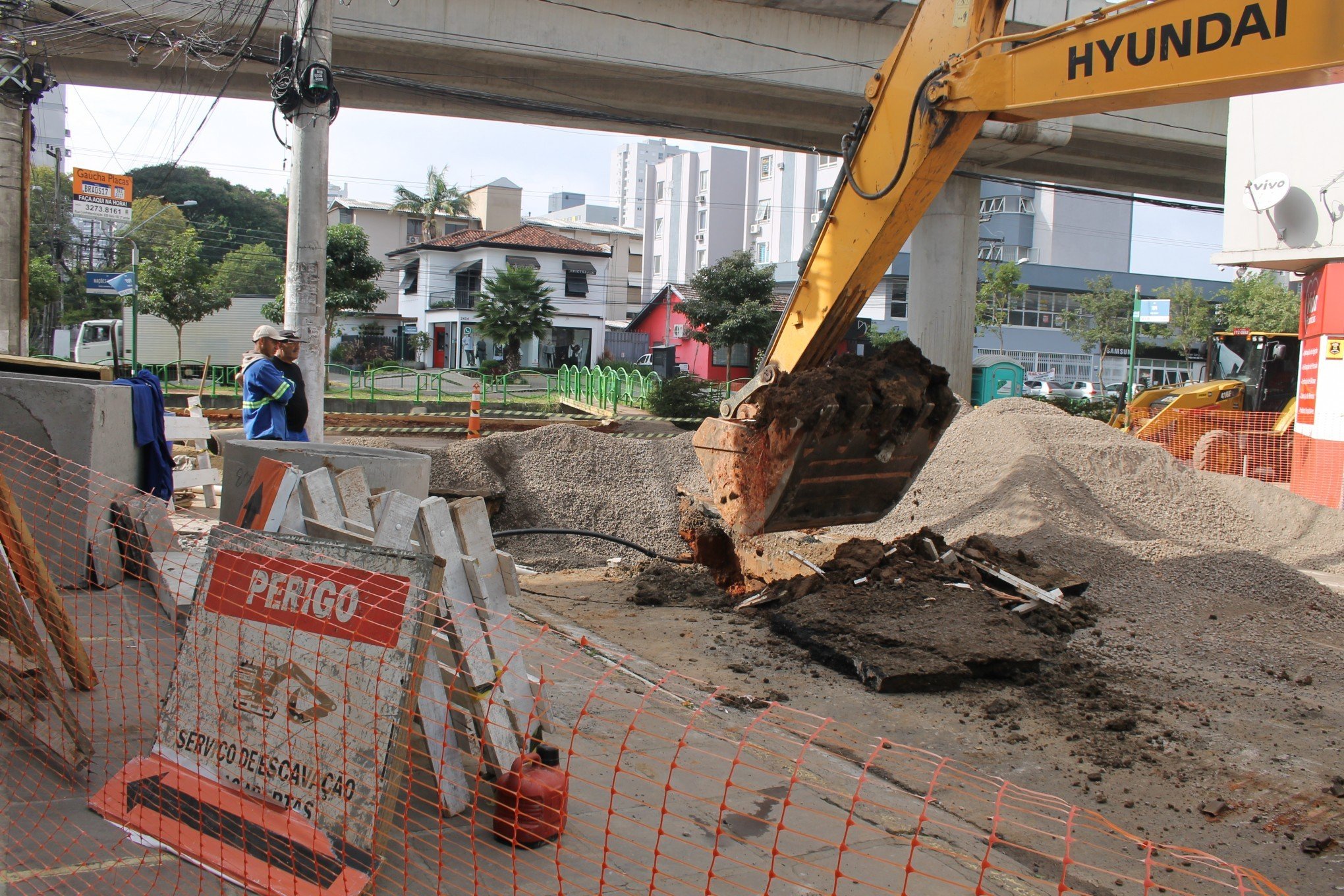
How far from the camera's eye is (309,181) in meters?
10.0

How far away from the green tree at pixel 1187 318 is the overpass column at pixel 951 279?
85.3 feet

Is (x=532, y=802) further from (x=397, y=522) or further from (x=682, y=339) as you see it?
(x=682, y=339)

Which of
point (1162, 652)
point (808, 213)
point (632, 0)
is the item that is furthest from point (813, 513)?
point (808, 213)

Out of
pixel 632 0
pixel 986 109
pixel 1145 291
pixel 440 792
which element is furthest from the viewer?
pixel 1145 291

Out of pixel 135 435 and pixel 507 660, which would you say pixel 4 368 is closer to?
pixel 135 435

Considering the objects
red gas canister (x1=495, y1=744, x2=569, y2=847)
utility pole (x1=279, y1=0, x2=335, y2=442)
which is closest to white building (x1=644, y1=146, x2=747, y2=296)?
utility pole (x1=279, y1=0, x2=335, y2=442)

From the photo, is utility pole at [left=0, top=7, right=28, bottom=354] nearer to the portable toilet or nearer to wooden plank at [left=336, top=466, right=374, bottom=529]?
wooden plank at [left=336, top=466, right=374, bottom=529]

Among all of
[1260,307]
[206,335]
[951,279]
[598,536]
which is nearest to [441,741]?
[598,536]

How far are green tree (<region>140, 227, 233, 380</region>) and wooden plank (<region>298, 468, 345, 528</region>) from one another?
3586 centimetres

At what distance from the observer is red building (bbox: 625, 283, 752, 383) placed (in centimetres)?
3850

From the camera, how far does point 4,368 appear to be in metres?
7.03

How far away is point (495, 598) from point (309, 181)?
760 cm

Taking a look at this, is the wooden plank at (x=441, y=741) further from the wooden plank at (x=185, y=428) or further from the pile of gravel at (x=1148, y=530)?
the wooden plank at (x=185, y=428)

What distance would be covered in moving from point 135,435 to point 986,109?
6.09 metres
